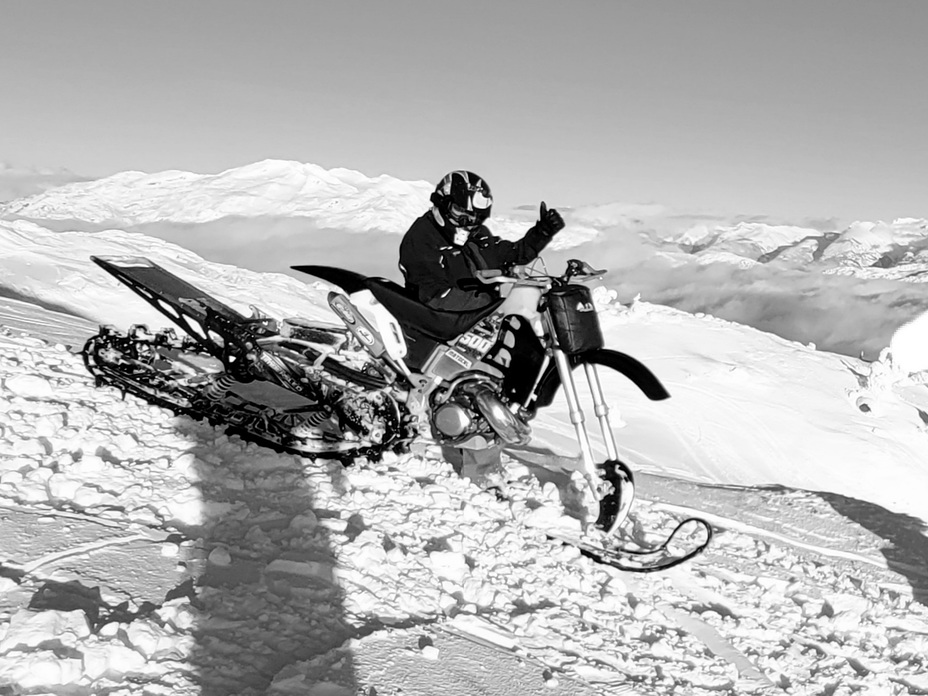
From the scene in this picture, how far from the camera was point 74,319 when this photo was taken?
9.09 m

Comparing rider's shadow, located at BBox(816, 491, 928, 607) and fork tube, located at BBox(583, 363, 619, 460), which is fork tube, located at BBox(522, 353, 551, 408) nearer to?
fork tube, located at BBox(583, 363, 619, 460)

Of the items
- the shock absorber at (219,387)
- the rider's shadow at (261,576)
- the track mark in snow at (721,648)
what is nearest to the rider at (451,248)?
the rider's shadow at (261,576)

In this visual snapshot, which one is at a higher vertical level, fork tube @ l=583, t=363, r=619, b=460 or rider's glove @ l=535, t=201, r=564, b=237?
rider's glove @ l=535, t=201, r=564, b=237

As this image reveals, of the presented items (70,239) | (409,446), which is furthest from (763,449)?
(70,239)

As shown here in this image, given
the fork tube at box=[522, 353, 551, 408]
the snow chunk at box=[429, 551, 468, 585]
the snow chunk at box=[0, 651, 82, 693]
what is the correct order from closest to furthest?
the snow chunk at box=[0, 651, 82, 693] < the snow chunk at box=[429, 551, 468, 585] < the fork tube at box=[522, 353, 551, 408]

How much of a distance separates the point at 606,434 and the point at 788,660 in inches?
57.5

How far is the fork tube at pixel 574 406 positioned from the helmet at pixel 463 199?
50.4 inches

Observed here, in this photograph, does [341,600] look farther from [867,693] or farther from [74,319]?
[74,319]

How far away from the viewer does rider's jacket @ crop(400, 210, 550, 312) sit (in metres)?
4.89

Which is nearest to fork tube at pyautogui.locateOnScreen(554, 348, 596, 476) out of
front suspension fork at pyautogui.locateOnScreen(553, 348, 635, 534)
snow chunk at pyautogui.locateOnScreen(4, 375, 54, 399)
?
front suspension fork at pyautogui.locateOnScreen(553, 348, 635, 534)

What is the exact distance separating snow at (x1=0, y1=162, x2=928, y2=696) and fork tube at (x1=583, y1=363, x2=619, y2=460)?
1.92 feet

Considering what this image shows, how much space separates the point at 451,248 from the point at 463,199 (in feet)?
1.14

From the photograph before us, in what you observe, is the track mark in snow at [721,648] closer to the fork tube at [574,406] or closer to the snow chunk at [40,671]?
the fork tube at [574,406]

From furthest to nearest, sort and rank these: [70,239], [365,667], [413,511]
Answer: [70,239], [413,511], [365,667]
